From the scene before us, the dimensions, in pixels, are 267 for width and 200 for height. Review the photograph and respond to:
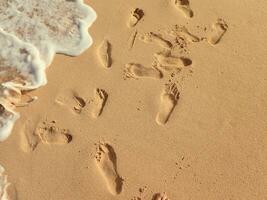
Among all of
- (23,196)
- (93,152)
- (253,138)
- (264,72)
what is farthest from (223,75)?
(23,196)

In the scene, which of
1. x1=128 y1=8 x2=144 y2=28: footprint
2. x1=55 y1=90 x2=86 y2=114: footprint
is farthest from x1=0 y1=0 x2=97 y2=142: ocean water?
x1=128 y1=8 x2=144 y2=28: footprint

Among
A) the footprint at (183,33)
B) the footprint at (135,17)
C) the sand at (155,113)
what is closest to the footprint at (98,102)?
the sand at (155,113)

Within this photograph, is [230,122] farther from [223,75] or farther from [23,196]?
[23,196]

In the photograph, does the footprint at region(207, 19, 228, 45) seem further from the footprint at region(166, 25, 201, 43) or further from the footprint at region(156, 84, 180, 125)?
the footprint at region(156, 84, 180, 125)

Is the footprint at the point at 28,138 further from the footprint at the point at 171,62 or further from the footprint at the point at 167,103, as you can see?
the footprint at the point at 171,62

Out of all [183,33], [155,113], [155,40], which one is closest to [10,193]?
[155,113]
